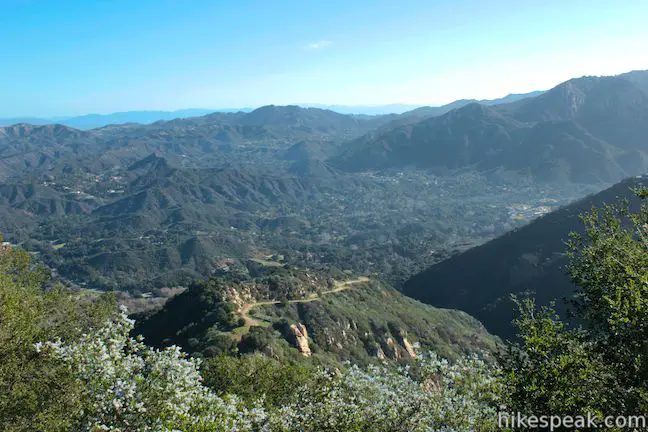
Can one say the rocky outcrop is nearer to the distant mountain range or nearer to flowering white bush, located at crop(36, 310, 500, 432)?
the distant mountain range

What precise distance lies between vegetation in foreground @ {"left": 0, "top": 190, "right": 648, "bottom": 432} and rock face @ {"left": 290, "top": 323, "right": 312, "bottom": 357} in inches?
2127

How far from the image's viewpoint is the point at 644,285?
48.9 feet

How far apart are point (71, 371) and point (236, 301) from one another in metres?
72.3

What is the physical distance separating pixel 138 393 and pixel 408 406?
1068 centimetres

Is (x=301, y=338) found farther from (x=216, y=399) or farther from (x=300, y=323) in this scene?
(x=216, y=399)

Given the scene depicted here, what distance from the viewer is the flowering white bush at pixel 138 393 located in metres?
15.0

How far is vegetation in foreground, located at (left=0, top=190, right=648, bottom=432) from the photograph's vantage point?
14.2 meters

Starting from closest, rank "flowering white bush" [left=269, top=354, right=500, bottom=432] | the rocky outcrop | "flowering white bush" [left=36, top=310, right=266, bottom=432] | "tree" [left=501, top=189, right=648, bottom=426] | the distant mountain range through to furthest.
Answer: "tree" [left=501, top=189, right=648, bottom=426]
"flowering white bush" [left=36, top=310, right=266, bottom=432]
"flowering white bush" [left=269, top=354, right=500, bottom=432]
the rocky outcrop
the distant mountain range

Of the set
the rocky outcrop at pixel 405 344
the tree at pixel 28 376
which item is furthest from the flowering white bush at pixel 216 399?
the rocky outcrop at pixel 405 344

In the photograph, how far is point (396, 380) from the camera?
66.6 feet

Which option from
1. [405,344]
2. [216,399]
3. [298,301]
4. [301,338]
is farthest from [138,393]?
[405,344]

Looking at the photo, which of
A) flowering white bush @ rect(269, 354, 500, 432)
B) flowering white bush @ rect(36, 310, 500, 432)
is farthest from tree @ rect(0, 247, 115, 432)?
flowering white bush @ rect(269, 354, 500, 432)

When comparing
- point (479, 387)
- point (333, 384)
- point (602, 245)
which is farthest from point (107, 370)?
point (602, 245)

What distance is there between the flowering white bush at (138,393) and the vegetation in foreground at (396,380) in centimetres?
4
